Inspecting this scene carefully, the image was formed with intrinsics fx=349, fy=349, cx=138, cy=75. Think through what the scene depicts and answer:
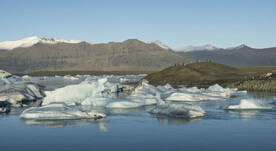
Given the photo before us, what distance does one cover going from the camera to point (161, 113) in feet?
69.3

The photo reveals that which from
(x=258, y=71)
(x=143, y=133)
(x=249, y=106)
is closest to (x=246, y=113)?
(x=249, y=106)

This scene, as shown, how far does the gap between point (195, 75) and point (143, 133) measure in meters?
47.7

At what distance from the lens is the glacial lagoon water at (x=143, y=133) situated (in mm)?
13109

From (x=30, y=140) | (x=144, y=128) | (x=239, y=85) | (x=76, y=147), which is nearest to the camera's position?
(x=76, y=147)

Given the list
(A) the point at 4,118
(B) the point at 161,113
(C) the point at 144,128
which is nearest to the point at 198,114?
(B) the point at 161,113

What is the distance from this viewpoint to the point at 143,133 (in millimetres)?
15414

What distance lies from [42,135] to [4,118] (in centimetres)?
605

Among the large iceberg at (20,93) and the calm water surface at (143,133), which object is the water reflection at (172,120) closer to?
the calm water surface at (143,133)

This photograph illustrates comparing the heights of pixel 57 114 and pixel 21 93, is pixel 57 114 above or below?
below

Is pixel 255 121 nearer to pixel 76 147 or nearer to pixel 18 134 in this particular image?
pixel 76 147

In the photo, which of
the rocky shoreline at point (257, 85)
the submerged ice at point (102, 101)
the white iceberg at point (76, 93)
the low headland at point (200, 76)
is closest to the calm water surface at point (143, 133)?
the submerged ice at point (102, 101)

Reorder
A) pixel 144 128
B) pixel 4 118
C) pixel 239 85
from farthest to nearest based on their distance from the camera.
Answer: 1. pixel 239 85
2. pixel 4 118
3. pixel 144 128

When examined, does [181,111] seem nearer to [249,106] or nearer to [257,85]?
[249,106]

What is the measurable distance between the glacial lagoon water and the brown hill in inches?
1484
